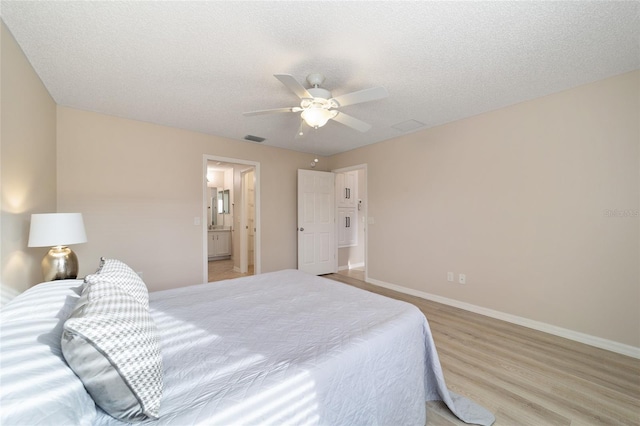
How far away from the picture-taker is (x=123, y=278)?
1.56 m

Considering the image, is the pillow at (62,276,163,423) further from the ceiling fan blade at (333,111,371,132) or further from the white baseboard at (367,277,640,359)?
the white baseboard at (367,277,640,359)

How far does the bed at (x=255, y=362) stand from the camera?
76 centimetres

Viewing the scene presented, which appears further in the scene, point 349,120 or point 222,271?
point 222,271

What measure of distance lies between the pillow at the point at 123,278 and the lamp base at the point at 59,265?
2.82ft

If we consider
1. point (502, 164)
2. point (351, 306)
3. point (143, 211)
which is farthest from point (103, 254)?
point (502, 164)

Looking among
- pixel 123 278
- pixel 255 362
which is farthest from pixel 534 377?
pixel 123 278

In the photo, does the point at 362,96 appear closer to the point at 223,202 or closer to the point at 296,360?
the point at 296,360

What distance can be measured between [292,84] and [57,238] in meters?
2.18

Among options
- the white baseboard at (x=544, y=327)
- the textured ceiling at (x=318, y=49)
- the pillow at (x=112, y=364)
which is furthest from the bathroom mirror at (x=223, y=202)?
the pillow at (x=112, y=364)

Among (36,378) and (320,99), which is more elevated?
(320,99)

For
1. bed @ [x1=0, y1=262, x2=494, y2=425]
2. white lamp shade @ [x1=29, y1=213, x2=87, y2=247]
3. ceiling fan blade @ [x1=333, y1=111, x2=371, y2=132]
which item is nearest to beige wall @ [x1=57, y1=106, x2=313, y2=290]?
white lamp shade @ [x1=29, y1=213, x2=87, y2=247]

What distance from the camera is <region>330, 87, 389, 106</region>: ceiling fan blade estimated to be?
1963 millimetres

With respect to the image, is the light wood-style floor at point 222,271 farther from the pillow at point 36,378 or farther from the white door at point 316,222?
the pillow at point 36,378

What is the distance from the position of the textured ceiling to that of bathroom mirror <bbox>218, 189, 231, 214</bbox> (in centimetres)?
453
